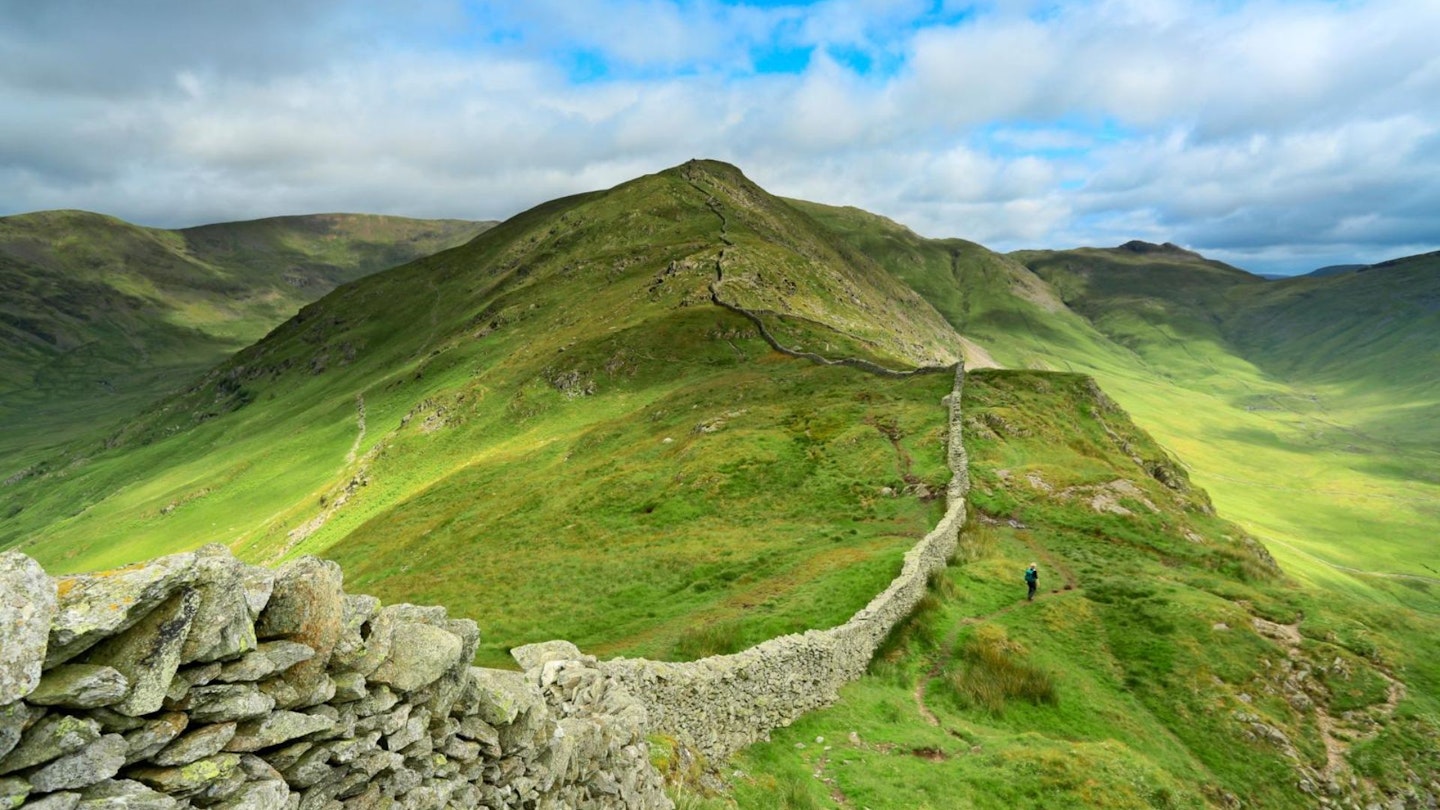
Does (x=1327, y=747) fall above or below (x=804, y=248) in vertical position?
below

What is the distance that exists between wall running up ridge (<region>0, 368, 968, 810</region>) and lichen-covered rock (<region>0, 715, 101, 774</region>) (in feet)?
0.04

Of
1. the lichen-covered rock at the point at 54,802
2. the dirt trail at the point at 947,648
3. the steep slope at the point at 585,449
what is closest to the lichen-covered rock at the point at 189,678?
the lichen-covered rock at the point at 54,802

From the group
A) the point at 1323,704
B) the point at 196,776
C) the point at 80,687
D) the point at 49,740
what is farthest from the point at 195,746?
the point at 1323,704

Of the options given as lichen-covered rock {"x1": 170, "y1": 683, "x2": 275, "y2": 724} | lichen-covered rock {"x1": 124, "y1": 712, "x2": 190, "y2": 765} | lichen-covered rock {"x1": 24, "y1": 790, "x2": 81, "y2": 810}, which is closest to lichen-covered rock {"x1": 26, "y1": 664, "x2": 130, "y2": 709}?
lichen-covered rock {"x1": 124, "y1": 712, "x2": 190, "y2": 765}

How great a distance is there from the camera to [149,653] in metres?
6.96

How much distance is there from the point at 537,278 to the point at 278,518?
82505 mm

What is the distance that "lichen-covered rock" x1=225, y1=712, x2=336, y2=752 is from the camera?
7754 mm

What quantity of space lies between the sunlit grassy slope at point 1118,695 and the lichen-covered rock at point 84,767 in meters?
12.7

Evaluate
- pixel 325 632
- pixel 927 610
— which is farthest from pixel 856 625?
pixel 325 632

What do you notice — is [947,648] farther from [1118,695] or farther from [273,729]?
[273,729]

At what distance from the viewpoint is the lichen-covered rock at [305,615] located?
856cm

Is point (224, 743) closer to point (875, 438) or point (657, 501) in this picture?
point (657, 501)

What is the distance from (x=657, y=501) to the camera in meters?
51.4

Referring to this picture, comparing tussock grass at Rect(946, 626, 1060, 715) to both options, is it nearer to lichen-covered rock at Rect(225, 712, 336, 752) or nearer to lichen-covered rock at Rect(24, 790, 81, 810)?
lichen-covered rock at Rect(225, 712, 336, 752)
